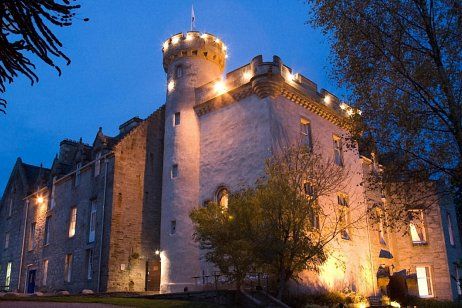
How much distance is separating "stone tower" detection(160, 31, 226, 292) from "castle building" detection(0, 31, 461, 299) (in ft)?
0.22

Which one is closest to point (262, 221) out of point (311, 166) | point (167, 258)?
point (311, 166)

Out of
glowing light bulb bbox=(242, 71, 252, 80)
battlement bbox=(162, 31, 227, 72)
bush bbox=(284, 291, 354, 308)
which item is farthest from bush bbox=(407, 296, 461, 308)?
battlement bbox=(162, 31, 227, 72)

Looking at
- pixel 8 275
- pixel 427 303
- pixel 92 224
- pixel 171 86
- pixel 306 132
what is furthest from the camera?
pixel 8 275

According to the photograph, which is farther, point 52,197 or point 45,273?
point 52,197

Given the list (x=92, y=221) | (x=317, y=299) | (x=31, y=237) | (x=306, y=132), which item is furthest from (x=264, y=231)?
(x=31, y=237)

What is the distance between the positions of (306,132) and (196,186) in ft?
24.5

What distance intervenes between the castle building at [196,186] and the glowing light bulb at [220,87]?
72 millimetres

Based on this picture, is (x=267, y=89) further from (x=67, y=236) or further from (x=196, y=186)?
(x=67, y=236)

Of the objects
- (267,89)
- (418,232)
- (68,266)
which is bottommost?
(68,266)

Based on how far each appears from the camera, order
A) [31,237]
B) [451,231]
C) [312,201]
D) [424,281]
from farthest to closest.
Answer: [31,237] < [451,231] < [424,281] < [312,201]

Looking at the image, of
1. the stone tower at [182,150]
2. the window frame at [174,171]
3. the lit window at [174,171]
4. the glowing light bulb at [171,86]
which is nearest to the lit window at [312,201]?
the stone tower at [182,150]

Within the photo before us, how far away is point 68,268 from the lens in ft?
101

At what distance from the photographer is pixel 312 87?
92.6ft

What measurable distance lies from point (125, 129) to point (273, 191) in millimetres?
19371
